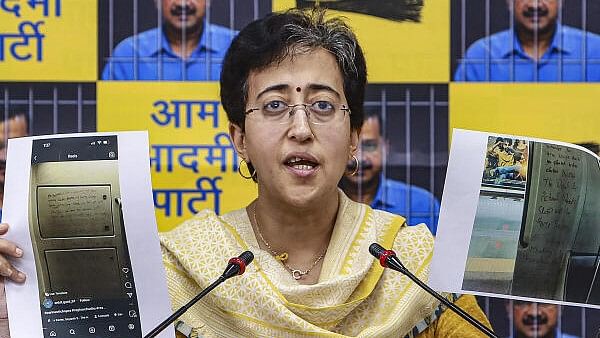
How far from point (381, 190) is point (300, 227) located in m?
0.45

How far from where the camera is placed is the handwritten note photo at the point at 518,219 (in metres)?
1.75

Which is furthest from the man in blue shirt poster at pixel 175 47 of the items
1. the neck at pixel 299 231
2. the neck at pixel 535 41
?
the neck at pixel 535 41

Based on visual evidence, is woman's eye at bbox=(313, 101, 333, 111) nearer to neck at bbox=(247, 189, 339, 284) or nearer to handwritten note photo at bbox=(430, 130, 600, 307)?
neck at bbox=(247, 189, 339, 284)

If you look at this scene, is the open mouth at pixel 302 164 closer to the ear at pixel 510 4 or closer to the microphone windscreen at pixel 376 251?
the microphone windscreen at pixel 376 251

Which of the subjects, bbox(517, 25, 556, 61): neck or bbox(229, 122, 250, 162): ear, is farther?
bbox(517, 25, 556, 61): neck

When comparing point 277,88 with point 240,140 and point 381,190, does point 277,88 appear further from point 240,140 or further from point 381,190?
point 381,190

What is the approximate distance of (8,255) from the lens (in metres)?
1.75

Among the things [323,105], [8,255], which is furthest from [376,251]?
[8,255]

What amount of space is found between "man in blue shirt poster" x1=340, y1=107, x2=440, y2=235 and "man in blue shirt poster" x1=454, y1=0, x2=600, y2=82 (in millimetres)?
309

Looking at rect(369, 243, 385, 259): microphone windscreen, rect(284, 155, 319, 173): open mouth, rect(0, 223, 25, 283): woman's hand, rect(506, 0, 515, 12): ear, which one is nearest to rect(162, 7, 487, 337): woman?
rect(284, 155, 319, 173): open mouth

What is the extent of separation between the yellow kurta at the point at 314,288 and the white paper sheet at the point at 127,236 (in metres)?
0.31

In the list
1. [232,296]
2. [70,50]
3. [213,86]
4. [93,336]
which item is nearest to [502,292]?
[232,296]

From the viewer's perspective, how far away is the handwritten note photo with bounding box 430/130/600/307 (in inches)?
68.7

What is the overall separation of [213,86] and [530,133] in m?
0.93
